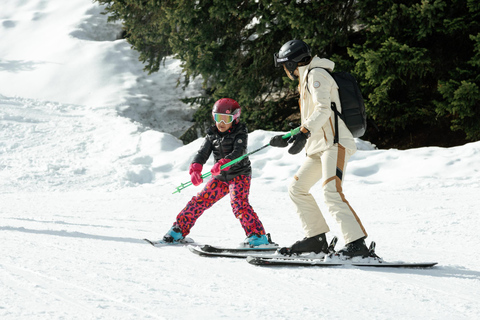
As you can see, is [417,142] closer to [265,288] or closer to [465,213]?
[465,213]

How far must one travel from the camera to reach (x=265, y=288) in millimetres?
3449

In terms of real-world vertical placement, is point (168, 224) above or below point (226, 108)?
below

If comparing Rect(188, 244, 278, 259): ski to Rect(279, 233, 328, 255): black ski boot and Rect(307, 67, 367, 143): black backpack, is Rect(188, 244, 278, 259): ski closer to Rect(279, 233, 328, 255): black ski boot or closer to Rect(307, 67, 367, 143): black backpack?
Rect(279, 233, 328, 255): black ski boot

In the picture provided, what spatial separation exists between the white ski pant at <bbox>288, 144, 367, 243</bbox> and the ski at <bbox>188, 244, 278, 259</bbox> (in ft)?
1.97

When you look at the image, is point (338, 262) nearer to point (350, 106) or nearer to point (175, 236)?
point (350, 106)

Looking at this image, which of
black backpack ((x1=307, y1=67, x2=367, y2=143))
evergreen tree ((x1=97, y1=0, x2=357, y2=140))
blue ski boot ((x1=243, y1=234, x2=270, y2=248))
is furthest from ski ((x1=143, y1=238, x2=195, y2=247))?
evergreen tree ((x1=97, y1=0, x2=357, y2=140))

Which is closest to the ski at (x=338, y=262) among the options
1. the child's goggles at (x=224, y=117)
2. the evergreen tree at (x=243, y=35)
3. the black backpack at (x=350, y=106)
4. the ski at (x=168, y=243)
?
the black backpack at (x=350, y=106)

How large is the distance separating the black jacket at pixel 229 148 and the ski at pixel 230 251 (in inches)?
26.6

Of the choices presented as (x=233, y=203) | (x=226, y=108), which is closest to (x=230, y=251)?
(x=233, y=203)

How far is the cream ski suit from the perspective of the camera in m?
4.07

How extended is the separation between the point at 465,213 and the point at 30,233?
5.09 m

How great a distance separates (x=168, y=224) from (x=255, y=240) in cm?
205

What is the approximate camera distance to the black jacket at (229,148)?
4914mm

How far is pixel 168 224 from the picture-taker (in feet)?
21.7
